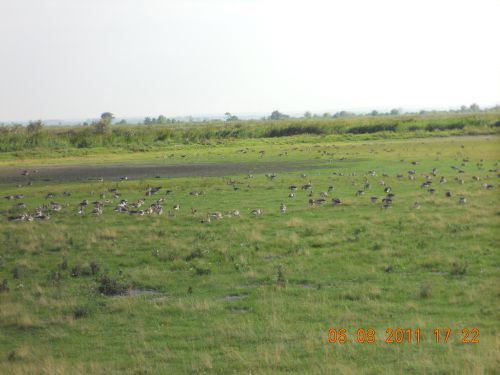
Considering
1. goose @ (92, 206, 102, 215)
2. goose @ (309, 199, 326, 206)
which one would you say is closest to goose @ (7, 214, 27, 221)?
goose @ (92, 206, 102, 215)

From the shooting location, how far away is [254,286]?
15.6 metres

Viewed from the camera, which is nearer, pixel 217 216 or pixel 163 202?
pixel 217 216

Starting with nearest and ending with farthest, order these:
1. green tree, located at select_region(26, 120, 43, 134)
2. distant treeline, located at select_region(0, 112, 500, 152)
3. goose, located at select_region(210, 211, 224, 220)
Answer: goose, located at select_region(210, 211, 224, 220), distant treeline, located at select_region(0, 112, 500, 152), green tree, located at select_region(26, 120, 43, 134)

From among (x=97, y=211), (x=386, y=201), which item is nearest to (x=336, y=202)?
(x=386, y=201)

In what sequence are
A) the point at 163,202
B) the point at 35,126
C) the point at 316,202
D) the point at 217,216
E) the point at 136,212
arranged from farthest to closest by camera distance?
the point at 35,126, the point at 163,202, the point at 316,202, the point at 136,212, the point at 217,216

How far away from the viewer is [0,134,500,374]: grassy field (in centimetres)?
1101

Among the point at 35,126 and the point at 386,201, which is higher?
the point at 35,126

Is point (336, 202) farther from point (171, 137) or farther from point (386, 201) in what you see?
point (171, 137)

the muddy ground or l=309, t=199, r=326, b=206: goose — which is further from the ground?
the muddy ground

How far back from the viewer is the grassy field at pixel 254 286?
1101 cm
